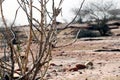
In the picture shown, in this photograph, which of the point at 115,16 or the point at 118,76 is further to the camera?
the point at 115,16

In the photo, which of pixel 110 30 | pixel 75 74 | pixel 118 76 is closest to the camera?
pixel 118 76

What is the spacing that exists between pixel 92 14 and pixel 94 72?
44.0 m

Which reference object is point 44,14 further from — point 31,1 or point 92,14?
point 92,14

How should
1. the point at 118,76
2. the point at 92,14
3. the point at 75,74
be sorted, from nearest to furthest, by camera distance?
the point at 118,76 → the point at 75,74 → the point at 92,14

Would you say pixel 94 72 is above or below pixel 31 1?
below

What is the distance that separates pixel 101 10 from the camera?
188 ft

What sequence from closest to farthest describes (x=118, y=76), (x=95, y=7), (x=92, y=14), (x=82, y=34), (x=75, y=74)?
(x=118, y=76)
(x=75, y=74)
(x=82, y=34)
(x=92, y=14)
(x=95, y=7)

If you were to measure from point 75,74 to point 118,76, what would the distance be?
1336 mm

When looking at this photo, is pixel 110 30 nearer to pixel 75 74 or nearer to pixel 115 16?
pixel 115 16

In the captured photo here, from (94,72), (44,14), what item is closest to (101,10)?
(94,72)

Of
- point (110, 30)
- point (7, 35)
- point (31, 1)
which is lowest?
point (110, 30)

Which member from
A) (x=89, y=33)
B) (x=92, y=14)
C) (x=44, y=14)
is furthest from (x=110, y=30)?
(x=44, y=14)

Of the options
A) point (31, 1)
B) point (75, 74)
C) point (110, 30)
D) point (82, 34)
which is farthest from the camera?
point (110, 30)

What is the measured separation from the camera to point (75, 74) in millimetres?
10750
